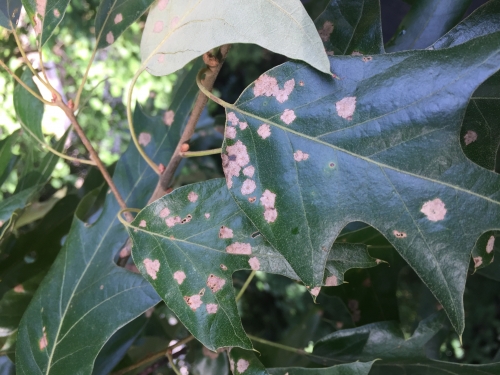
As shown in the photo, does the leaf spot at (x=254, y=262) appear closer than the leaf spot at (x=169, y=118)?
Yes

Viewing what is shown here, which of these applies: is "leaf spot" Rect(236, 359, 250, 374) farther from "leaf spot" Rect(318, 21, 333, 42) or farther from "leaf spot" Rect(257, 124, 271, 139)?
"leaf spot" Rect(318, 21, 333, 42)

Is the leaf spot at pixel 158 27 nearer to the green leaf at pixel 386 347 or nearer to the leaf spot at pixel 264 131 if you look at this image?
the leaf spot at pixel 264 131

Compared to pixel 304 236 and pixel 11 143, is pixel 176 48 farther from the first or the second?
pixel 11 143

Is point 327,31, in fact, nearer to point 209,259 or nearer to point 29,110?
point 209,259

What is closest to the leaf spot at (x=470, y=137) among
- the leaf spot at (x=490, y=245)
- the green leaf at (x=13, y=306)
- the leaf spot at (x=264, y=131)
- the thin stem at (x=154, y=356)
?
the leaf spot at (x=490, y=245)

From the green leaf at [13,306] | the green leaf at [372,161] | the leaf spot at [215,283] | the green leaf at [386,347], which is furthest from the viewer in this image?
the green leaf at [13,306]

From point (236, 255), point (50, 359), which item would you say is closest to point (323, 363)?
point (236, 255)
